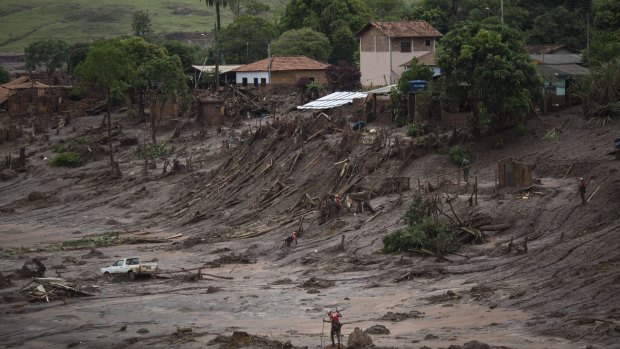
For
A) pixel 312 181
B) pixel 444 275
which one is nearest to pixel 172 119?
pixel 312 181

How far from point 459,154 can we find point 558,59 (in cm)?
2177

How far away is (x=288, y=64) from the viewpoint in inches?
3541

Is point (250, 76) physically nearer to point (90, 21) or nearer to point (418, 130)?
point (418, 130)

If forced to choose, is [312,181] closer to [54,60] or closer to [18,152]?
[18,152]

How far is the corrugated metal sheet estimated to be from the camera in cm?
7112

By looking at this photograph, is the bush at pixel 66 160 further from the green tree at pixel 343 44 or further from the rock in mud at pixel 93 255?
the green tree at pixel 343 44

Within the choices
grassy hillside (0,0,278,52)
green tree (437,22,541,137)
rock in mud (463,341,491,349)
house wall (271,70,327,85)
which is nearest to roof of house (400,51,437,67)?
house wall (271,70,327,85)

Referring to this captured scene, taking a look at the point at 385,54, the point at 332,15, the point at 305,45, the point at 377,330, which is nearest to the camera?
the point at 377,330

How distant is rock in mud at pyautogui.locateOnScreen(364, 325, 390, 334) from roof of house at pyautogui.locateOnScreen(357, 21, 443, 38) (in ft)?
172

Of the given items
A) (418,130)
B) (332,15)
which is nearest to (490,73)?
(418,130)

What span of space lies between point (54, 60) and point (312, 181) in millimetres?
70764

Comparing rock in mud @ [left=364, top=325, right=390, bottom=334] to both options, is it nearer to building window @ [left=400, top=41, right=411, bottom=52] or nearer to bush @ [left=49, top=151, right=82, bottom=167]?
bush @ [left=49, top=151, right=82, bottom=167]

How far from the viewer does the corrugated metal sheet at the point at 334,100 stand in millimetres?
71125

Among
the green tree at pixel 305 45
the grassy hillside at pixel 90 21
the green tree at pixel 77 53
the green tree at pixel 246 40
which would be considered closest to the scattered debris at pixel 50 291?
the green tree at pixel 305 45
